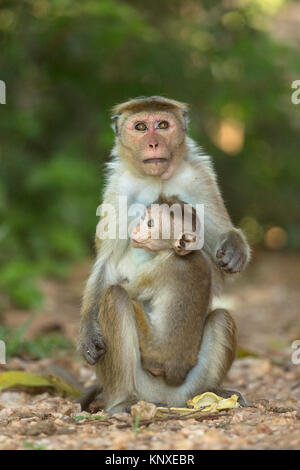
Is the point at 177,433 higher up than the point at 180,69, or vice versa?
the point at 180,69

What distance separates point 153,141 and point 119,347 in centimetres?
141

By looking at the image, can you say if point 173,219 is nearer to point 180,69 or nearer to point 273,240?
point 180,69

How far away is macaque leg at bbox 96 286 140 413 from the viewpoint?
16.5 feet

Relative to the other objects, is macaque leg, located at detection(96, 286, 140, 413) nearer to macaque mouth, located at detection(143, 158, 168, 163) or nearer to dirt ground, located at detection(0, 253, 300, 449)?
dirt ground, located at detection(0, 253, 300, 449)

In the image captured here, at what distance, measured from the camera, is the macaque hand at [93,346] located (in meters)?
5.07

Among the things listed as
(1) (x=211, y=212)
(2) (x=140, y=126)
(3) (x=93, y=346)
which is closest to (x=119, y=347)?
(3) (x=93, y=346)

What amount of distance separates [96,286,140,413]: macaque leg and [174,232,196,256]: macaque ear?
1.50ft

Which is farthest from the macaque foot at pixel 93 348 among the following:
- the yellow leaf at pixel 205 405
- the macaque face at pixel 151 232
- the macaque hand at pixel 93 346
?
the macaque face at pixel 151 232

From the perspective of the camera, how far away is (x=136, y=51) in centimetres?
1132

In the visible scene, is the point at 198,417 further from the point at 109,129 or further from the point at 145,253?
the point at 109,129

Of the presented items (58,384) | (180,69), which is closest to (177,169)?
(58,384)

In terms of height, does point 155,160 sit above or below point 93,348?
above

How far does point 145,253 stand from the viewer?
546 centimetres
